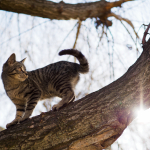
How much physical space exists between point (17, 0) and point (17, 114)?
2.09m

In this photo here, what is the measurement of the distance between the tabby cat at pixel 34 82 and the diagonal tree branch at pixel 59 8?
899mm

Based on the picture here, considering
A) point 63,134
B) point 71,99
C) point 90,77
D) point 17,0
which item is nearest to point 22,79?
point 71,99

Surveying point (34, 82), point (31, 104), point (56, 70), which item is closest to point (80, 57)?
point (56, 70)

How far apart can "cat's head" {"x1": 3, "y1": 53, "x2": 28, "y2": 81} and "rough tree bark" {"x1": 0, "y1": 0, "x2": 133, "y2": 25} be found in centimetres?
91

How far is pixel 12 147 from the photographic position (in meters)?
1.87

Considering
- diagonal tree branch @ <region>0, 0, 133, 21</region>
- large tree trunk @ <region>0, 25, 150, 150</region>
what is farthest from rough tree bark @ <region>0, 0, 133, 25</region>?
large tree trunk @ <region>0, 25, 150, 150</region>

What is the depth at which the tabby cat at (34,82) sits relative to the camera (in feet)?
10.9

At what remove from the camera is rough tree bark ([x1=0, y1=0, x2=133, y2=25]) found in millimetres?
3416

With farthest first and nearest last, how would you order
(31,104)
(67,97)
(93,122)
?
(31,104), (67,97), (93,122)

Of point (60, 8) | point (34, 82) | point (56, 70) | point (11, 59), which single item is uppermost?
point (60, 8)

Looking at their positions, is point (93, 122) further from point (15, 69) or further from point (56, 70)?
point (15, 69)

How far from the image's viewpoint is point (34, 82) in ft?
11.5

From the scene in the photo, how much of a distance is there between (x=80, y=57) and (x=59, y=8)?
1.08m

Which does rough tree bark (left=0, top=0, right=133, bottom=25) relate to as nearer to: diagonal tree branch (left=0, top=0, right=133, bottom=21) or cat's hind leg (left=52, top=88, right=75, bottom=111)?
diagonal tree branch (left=0, top=0, right=133, bottom=21)
